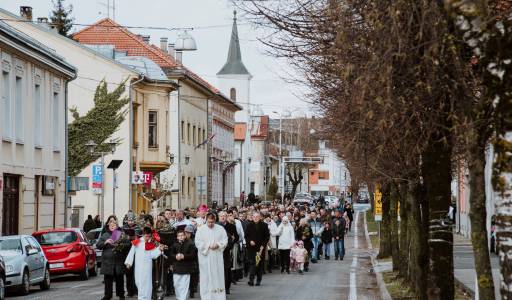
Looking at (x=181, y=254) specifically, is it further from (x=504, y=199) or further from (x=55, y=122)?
(x=55, y=122)

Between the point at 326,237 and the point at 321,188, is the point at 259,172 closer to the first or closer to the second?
the point at 321,188

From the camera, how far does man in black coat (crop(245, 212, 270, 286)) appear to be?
29.3 m

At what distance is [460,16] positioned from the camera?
8734mm

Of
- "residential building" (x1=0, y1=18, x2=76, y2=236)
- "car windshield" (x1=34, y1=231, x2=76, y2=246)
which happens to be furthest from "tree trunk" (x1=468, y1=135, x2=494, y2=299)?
"residential building" (x1=0, y1=18, x2=76, y2=236)

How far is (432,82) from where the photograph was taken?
10.8 meters

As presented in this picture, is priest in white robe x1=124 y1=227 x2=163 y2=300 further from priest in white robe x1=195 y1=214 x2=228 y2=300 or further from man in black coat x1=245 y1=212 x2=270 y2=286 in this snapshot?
man in black coat x1=245 y1=212 x2=270 y2=286

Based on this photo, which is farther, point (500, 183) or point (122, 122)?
point (122, 122)

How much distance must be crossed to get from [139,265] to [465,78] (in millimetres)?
11291

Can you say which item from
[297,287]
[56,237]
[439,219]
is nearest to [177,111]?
[56,237]

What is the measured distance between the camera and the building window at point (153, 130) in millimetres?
64562

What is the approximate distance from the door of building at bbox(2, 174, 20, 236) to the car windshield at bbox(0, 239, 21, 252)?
461 inches

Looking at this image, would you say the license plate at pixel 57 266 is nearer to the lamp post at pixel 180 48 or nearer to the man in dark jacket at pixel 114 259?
the man in dark jacket at pixel 114 259

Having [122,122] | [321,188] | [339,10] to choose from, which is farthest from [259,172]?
[339,10]

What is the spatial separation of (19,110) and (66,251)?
1033 centimetres
